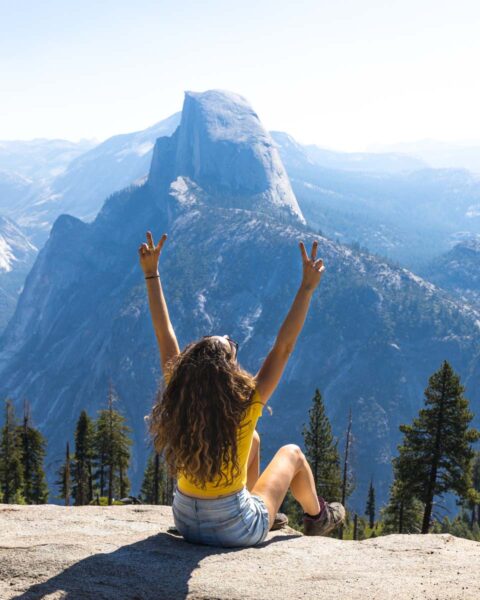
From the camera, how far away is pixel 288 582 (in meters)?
5.85

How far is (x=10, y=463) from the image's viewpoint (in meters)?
43.2

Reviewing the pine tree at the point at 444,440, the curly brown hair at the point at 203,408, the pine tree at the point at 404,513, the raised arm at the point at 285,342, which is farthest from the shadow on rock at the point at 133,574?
the pine tree at the point at 404,513

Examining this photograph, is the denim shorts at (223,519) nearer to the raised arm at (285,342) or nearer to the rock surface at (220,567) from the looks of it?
the rock surface at (220,567)

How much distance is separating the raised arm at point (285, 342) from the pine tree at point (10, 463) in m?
41.5

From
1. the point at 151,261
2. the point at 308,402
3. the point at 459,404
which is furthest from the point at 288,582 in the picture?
the point at 308,402

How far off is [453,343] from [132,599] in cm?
20534

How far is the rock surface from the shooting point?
556 cm

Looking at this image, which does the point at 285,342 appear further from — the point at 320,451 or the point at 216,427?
the point at 320,451

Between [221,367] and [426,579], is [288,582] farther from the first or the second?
[221,367]

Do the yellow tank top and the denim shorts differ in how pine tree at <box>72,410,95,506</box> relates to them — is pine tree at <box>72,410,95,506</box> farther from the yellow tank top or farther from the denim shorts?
the yellow tank top

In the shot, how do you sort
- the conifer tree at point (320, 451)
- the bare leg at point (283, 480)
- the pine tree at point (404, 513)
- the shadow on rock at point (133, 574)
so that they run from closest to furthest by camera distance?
the shadow on rock at point (133, 574) → the bare leg at point (283, 480) → the pine tree at point (404, 513) → the conifer tree at point (320, 451)

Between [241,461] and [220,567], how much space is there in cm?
117

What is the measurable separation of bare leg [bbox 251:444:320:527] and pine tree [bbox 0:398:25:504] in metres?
39.9

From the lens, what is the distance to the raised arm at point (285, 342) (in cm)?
584
